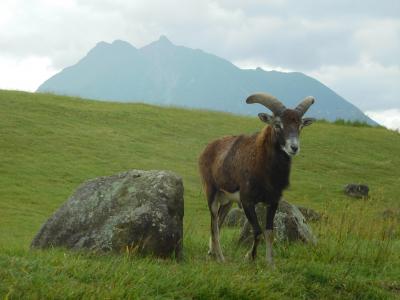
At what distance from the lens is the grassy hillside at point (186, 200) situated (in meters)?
7.78

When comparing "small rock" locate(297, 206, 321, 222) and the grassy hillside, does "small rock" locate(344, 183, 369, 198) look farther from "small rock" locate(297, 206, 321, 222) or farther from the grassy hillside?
"small rock" locate(297, 206, 321, 222)

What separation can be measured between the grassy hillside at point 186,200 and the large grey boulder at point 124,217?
0.55 meters

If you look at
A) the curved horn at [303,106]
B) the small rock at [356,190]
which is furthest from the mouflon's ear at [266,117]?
the small rock at [356,190]

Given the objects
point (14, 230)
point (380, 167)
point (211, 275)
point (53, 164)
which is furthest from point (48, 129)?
point (211, 275)

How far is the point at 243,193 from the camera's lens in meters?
11.0

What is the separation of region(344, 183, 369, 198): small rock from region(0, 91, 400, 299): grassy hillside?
59 cm

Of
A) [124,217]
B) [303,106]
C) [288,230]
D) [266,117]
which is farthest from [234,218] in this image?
[124,217]

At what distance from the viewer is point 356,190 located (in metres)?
26.9

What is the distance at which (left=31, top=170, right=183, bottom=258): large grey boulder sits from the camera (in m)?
10.2

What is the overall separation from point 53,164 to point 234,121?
1713 cm

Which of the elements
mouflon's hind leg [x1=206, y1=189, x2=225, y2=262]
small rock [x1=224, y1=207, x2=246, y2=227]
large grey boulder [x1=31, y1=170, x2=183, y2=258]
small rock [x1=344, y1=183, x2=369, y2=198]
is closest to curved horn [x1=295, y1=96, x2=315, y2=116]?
mouflon's hind leg [x1=206, y1=189, x2=225, y2=262]

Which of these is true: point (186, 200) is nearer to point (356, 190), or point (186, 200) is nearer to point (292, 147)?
point (356, 190)

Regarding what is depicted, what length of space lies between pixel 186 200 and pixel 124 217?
13.1 metres

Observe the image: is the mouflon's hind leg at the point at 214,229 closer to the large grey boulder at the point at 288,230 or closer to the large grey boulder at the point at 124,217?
the large grey boulder at the point at 124,217
